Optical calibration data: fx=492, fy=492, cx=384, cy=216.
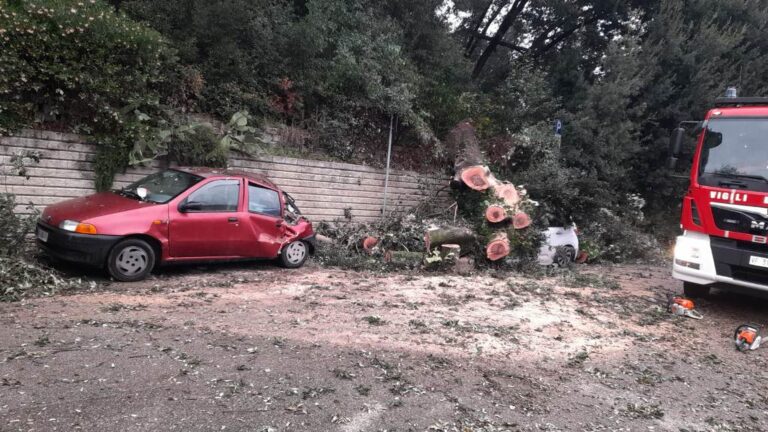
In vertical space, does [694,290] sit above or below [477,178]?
below

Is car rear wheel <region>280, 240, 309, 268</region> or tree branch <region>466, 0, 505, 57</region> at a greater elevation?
tree branch <region>466, 0, 505, 57</region>

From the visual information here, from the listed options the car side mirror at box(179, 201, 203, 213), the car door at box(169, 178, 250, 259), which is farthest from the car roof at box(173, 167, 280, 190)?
the car side mirror at box(179, 201, 203, 213)

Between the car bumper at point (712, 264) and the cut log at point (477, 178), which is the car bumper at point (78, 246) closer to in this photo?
the cut log at point (477, 178)

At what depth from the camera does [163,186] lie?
6820 millimetres

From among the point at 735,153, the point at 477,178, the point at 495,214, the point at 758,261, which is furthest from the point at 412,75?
the point at 758,261

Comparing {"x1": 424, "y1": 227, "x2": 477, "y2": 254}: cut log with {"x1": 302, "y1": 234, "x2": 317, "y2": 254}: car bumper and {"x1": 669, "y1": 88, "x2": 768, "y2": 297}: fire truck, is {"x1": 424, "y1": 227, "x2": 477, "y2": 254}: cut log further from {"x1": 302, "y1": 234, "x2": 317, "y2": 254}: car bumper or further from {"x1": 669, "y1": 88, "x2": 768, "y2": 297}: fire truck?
{"x1": 669, "y1": 88, "x2": 768, "y2": 297}: fire truck

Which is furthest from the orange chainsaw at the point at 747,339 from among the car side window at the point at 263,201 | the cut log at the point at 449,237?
the car side window at the point at 263,201

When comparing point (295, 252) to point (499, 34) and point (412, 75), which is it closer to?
point (412, 75)

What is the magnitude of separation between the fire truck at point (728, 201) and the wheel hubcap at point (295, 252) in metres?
5.72

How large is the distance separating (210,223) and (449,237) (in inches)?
165

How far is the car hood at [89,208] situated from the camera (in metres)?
5.91

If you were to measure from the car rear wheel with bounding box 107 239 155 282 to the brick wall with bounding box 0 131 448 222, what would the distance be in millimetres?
2168

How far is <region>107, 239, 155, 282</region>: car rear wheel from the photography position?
6016 mm

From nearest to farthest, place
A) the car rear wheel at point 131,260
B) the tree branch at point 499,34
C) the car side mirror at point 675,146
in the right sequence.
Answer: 1. the car rear wheel at point 131,260
2. the car side mirror at point 675,146
3. the tree branch at point 499,34
